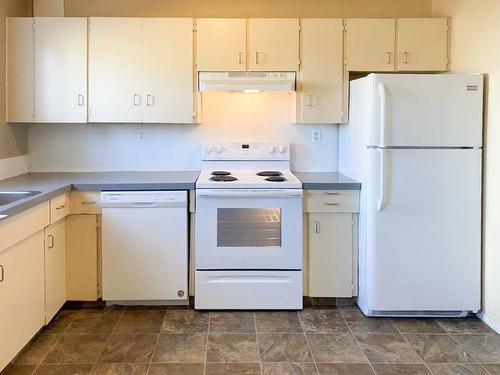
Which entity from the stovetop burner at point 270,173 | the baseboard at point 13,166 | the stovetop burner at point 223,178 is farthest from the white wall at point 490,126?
the baseboard at point 13,166

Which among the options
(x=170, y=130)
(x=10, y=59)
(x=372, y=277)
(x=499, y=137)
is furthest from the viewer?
(x=170, y=130)

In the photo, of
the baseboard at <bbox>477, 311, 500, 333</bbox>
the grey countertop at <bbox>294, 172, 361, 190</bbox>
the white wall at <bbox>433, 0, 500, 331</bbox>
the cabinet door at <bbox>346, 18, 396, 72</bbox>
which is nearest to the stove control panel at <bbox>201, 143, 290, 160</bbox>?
the grey countertop at <bbox>294, 172, 361, 190</bbox>

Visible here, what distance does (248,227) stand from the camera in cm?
338

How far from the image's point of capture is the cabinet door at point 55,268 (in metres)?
3.00

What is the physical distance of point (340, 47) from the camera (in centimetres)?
367

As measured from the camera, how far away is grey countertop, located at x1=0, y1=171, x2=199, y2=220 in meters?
3.10

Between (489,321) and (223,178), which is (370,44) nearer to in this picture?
(223,178)

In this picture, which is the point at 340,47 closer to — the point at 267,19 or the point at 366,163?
the point at 267,19

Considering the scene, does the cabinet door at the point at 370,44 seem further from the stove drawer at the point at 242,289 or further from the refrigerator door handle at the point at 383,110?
the stove drawer at the point at 242,289

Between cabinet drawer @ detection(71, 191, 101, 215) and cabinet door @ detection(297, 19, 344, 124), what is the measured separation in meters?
1.59

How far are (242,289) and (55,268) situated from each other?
1220 millimetres

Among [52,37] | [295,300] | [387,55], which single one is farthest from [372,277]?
[52,37]

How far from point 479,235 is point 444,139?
667mm

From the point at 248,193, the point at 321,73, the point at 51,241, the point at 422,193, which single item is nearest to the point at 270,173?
the point at 248,193
